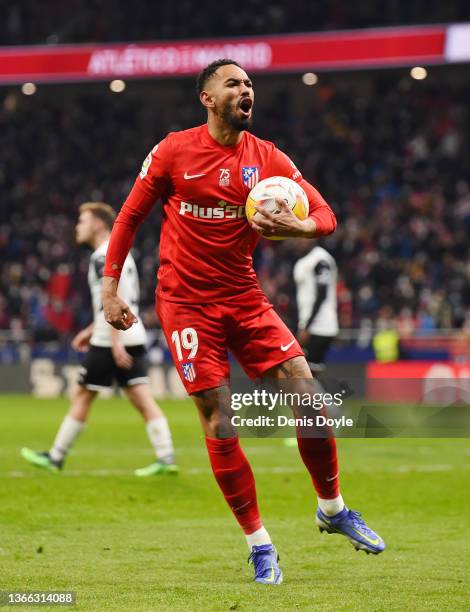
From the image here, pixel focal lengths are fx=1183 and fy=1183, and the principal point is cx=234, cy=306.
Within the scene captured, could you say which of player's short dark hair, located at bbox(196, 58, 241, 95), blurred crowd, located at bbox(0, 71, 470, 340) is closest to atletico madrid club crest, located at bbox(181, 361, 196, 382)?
player's short dark hair, located at bbox(196, 58, 241, 95)

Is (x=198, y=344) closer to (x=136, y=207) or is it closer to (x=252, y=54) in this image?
(x=136, y=207)

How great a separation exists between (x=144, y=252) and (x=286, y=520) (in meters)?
20.3

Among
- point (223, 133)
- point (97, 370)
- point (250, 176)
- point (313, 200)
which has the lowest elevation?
point (97, 370)

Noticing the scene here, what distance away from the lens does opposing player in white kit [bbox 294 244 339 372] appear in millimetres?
12562

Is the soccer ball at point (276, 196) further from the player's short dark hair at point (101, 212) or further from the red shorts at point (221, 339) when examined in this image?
the player's short dark hair at point (101, 212)

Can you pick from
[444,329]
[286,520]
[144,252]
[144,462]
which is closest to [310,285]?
[144,462]

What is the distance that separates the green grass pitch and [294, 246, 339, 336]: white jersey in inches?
53.1

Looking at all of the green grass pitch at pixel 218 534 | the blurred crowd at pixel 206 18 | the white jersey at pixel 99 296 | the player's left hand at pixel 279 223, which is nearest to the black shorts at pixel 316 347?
the green grass pitch at pixel 218 534

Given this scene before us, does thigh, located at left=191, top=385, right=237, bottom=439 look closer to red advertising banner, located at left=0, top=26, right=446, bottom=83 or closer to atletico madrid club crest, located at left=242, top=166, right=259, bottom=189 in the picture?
atletico madrid club crest, located at left=242, top=166, right=259, bottom=189

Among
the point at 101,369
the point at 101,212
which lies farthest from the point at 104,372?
the point at 101,212

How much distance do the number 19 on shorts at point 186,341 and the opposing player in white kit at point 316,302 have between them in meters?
6.80

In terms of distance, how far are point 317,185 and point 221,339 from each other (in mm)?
23867

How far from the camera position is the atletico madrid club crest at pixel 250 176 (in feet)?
19.0

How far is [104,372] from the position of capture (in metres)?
9.92
